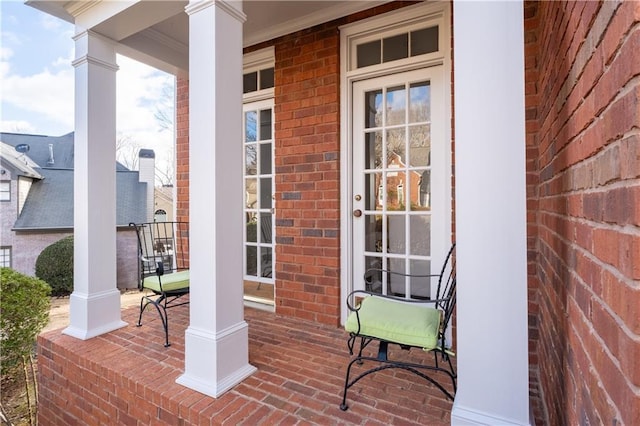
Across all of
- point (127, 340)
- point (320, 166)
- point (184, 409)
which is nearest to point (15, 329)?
point (127, 340)

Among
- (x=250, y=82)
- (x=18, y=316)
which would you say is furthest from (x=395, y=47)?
(x=18, y=316)

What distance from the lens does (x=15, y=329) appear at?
3812 millimetres

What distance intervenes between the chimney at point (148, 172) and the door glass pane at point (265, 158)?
1179cm

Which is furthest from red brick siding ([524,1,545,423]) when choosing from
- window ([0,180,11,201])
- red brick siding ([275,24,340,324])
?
window ([0,180,11,201])

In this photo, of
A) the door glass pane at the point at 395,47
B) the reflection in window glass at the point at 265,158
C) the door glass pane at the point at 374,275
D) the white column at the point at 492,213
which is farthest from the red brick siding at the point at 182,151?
the white column at the point at 492,213

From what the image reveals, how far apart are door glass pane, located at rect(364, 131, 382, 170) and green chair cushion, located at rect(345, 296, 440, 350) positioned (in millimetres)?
1348

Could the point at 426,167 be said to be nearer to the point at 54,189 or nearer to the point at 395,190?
the point at 395,190

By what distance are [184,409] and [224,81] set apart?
1.81 m

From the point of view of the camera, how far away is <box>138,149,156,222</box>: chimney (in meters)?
13.6

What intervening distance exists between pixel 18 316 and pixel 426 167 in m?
4.87

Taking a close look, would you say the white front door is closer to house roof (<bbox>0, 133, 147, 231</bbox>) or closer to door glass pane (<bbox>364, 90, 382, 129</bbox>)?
door glass pane (<bbox>364, 90, 382, 129</bbox>)

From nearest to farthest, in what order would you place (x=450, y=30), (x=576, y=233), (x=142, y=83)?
(x=576, y=233) → (x=450, y=30) → (x=142, y=83)

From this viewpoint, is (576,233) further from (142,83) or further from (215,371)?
(142,83)

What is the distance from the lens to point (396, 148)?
2.79 meters
